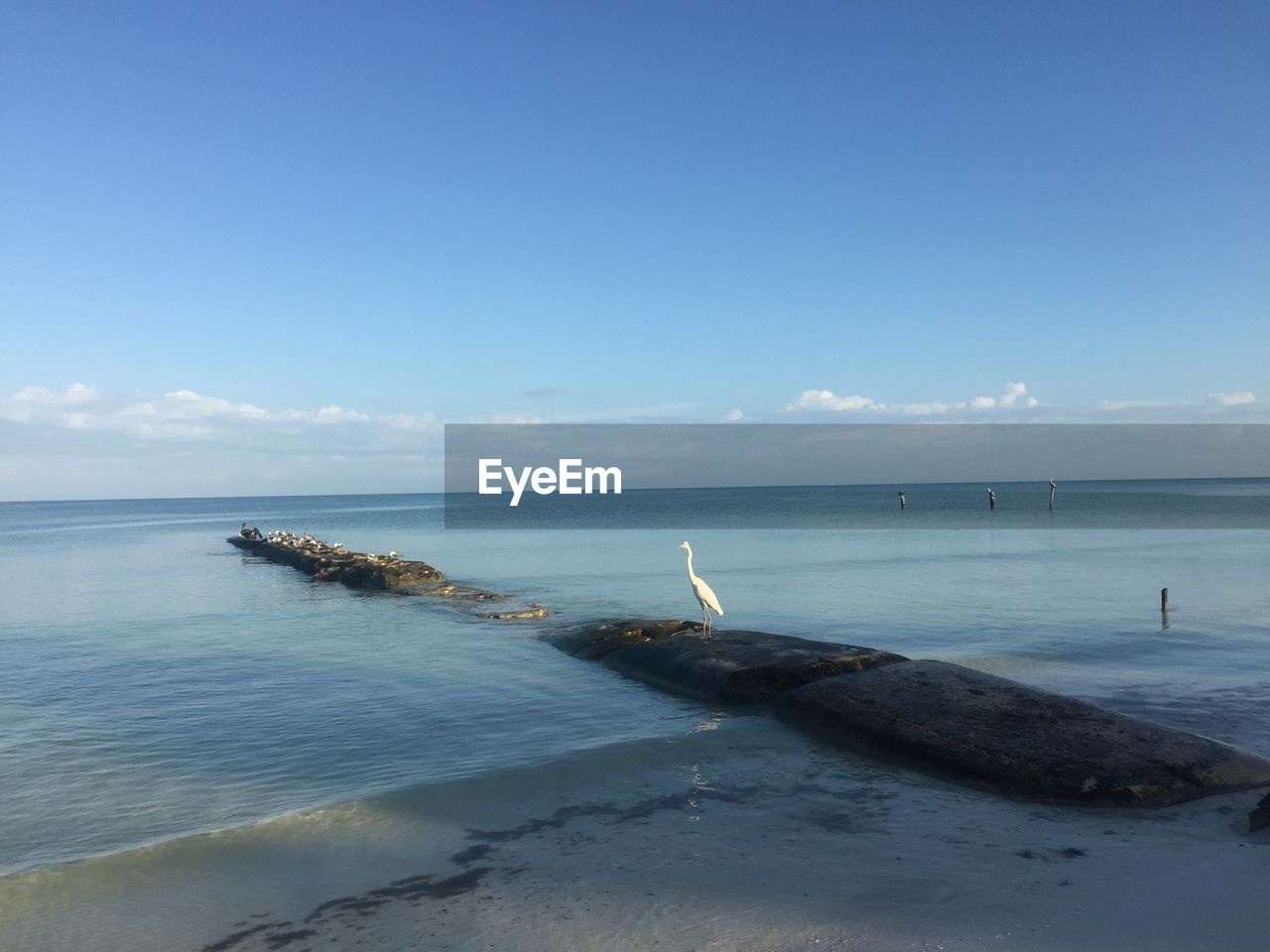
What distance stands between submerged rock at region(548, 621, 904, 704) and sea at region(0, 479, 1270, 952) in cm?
51

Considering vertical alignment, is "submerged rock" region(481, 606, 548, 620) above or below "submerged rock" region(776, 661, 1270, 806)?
below

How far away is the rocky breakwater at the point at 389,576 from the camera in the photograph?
23312 mm

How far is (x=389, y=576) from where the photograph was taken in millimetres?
27859

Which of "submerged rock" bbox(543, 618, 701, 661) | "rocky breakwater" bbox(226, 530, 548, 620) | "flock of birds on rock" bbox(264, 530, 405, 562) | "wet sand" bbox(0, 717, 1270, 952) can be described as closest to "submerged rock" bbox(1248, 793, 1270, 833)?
"wet sand" bbox(0, 717, 1270, 952)

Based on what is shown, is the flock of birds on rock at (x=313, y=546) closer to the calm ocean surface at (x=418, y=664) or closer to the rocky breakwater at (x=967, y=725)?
the calm ocean surface at (x=418, y=664)

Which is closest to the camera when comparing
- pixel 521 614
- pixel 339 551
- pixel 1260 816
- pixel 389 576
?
pixel 1260 816

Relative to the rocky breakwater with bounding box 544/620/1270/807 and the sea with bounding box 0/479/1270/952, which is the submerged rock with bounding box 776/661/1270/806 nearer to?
the rocky breakwater with bounding box 544/620/1270/807

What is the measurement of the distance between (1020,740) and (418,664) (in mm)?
10527

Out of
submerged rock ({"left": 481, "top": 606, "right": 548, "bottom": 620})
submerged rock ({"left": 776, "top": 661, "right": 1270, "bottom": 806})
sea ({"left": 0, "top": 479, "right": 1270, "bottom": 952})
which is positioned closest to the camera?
sea ({"left": 0, "top": 479, "right": 1270, "bottom": 952})

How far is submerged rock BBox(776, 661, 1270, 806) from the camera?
8.16m

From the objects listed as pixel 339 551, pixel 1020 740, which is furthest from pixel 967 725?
pixel 339 551

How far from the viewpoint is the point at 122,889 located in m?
6.87

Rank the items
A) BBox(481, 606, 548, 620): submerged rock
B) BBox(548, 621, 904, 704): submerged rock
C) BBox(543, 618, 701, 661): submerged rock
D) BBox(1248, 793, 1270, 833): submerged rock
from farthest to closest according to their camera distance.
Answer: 1. BBox(481, 606, 548, 620): submerged rock
2. BBox(543, 618, 701, 661): submerged rock
3. BBox(548, 621, 904, 704): submerged rock
4. BBox(1248, 793, 1270, 833): submerged rock

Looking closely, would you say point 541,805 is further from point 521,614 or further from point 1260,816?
point 521,614
